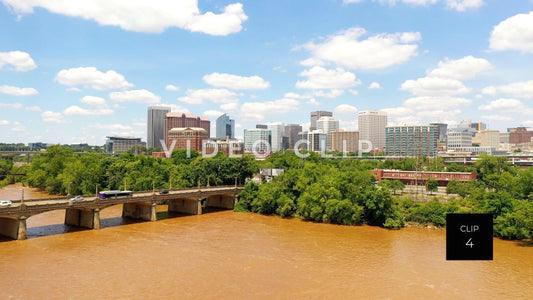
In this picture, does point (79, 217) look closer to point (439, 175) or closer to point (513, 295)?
point (513, 295)

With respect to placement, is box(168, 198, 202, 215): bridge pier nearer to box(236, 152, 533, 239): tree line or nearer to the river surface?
box(236, 152, 533, 239): tree line

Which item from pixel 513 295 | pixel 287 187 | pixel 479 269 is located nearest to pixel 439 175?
pixel 287 187

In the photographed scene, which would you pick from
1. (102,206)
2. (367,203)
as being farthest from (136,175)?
(367,203)

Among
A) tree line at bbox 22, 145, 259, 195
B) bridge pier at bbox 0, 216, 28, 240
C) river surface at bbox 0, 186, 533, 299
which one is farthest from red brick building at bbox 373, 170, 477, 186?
bridge pier at bbox 0, 216, 28, 240

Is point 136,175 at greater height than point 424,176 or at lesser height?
greater

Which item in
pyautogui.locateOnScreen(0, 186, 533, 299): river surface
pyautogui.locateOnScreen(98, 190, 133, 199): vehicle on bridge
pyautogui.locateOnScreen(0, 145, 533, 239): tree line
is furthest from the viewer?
pyautogui.locateOnScreen(0, 145, 533, 239): tree line

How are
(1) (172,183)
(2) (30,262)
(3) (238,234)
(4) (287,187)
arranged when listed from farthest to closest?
(1) (172,183) < (4) (287,187) < (3) (238,234) < (2) (30,262)

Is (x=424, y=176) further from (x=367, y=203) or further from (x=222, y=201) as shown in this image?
(x=222, y=201)
